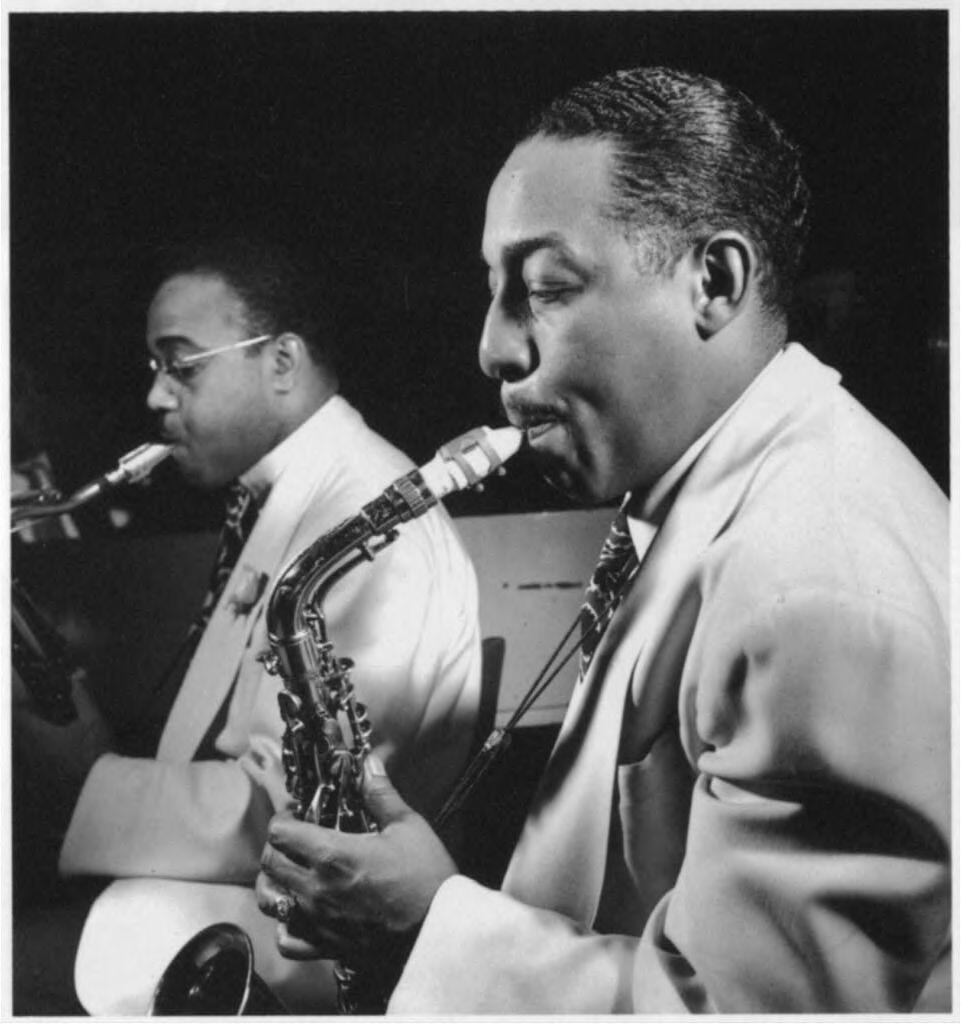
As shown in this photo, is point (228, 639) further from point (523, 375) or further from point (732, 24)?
point (732, 24)

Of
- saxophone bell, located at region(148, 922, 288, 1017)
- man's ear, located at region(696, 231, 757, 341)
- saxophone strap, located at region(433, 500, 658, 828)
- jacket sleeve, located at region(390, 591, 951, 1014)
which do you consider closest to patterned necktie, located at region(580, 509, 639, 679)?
saxophone strap, located at region(433, 500, 658, 828)

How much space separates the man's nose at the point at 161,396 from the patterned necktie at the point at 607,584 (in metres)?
0.83

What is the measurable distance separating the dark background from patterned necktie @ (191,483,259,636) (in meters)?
0.04

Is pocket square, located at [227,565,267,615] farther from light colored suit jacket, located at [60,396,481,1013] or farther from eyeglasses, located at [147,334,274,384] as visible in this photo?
eyeglasses, located at [147,334,274,384]

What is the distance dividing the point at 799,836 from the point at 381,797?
0.68m

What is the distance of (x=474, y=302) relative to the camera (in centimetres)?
190

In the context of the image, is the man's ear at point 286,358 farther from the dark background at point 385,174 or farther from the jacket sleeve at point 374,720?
the jacket sleeve at point 374,720

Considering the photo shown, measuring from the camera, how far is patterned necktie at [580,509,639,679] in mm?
1794

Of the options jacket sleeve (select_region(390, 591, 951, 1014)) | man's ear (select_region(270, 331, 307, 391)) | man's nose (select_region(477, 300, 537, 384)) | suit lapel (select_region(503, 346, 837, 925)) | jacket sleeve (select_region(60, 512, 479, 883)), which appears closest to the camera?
jacket sleeve (select_region(390, 591, 951, 1014))

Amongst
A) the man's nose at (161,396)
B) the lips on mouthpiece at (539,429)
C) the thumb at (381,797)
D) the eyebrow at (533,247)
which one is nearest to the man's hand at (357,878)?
the thumb at (381,797)

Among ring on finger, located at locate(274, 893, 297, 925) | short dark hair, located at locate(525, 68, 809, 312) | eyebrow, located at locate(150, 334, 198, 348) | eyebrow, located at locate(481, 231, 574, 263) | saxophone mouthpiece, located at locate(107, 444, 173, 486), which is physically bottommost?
ring on finger, located at locate(274, 893, 297, 925)

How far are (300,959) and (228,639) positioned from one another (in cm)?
56

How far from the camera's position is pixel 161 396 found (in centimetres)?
200

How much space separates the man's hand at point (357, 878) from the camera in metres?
1.72
